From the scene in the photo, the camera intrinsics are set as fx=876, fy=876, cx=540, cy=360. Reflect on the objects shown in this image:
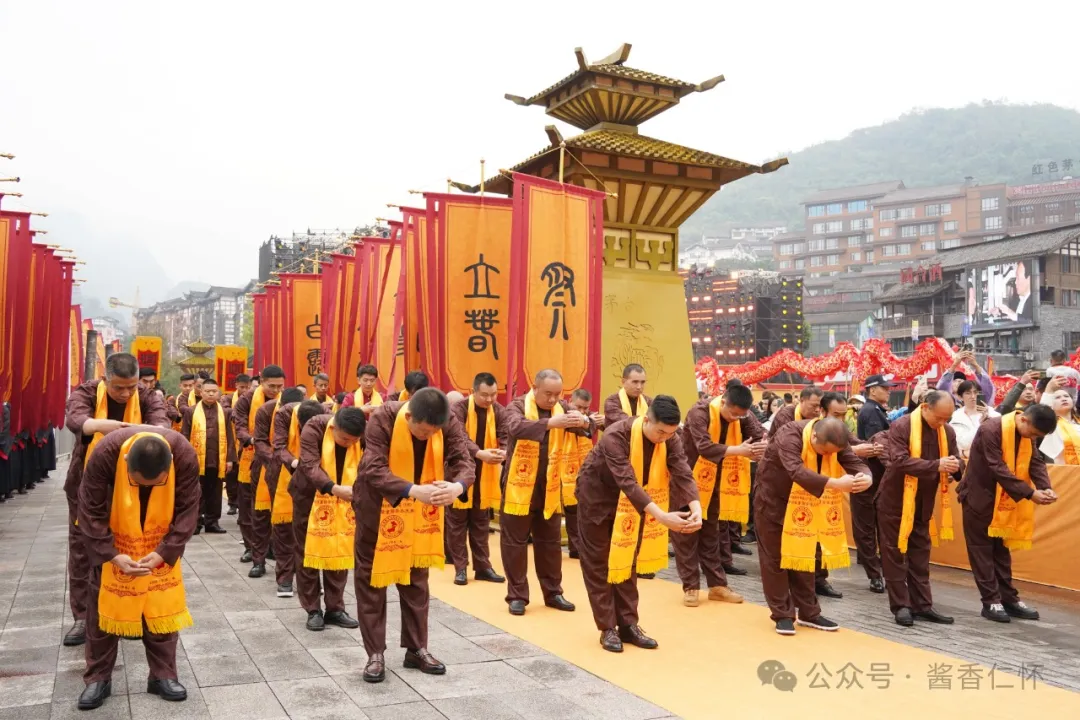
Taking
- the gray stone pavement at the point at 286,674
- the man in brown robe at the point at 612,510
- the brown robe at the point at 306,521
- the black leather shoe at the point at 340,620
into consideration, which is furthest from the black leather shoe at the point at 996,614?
the brown robe at the point at 306,521

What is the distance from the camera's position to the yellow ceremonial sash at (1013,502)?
627 cm

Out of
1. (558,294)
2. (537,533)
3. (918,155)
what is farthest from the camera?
(918,155)

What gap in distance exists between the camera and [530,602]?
6.66 m

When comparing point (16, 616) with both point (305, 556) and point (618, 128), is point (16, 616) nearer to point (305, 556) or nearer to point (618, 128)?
point (305, 556)

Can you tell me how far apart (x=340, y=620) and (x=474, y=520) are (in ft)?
6.75

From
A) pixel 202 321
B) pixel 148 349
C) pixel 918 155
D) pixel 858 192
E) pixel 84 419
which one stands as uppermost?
pixel 918 155

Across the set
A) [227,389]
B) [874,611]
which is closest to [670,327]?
[874,611]

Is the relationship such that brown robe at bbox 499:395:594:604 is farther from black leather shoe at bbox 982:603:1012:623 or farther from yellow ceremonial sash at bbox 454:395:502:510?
black leather shoe at bbox 982:603:1012:623

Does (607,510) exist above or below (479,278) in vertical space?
below

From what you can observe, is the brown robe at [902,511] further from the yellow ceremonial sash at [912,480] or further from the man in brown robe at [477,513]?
the man in brown robe at [477,513]

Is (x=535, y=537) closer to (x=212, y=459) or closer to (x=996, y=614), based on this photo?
(x=996, y=614)

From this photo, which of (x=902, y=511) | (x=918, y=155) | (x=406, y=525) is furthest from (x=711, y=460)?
(x=918, y=155)

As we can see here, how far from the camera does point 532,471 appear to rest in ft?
22.2

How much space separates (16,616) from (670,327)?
8.49 meters
